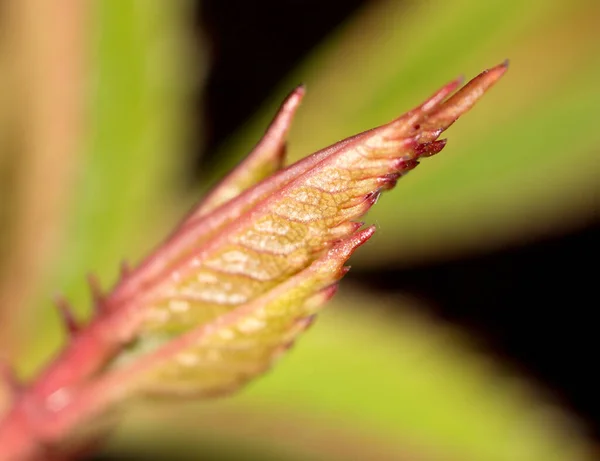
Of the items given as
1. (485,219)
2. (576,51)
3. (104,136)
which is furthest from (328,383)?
(576,51)

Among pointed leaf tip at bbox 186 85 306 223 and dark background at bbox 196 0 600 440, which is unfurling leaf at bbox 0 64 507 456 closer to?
pointed leaf tip at bbox 186 85 306 223

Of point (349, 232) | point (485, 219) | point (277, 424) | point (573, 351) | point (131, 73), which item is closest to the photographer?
point (349, 232)

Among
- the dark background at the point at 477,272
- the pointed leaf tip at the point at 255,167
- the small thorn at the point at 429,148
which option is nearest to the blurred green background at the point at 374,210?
the dark background at the point at 477,272

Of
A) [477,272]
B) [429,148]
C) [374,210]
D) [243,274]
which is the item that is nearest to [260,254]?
[243,274]

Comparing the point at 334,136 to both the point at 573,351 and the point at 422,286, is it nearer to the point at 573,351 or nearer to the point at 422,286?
the point at 422,286

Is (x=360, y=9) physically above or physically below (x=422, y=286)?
above

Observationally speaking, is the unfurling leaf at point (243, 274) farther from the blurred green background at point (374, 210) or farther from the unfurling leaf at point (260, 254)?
the blurred green background at point (374, 210)

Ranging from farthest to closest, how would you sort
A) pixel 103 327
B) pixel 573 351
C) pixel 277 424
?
pixel 573 351 → pixel 277 424 → pixel 103 327
